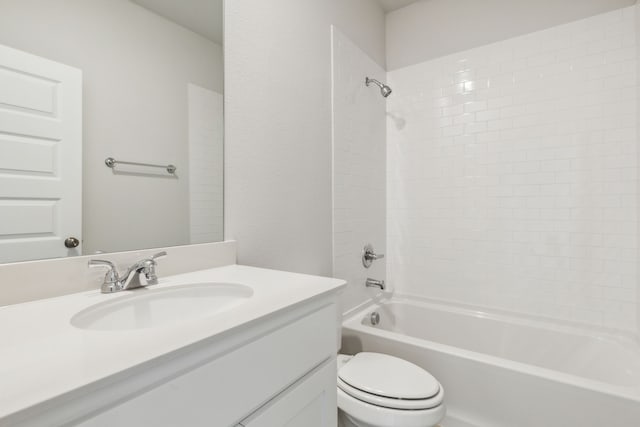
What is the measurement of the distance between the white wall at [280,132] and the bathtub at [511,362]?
668mm

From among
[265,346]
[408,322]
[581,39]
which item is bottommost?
[408,322]

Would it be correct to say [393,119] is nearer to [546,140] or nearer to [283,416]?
[546,140]

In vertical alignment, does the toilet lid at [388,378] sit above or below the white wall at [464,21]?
below

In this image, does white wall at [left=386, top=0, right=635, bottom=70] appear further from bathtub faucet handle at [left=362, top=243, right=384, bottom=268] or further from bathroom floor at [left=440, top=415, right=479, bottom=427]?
bathroom floor at [left=440, top=415, right=479, bottom=427]

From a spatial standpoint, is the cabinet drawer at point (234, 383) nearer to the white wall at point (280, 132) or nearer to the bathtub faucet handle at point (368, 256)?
the white wall at point (280, 132)

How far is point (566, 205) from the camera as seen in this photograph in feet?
6.02

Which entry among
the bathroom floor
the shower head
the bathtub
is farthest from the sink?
the shower head

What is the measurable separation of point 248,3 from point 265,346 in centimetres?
134

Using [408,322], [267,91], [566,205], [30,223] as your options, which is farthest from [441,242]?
[30,223]

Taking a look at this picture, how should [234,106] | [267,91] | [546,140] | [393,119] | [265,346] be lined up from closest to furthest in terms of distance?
[265,346] → [234,106] → [267,91] → [546,140] → [393,119]

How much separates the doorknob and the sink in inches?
7.8

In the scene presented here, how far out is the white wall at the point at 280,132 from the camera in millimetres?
1274

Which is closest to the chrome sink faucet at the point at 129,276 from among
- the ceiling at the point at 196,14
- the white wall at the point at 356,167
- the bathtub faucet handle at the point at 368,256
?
the ceiling at the point at 196,14

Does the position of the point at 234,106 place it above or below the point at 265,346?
above
